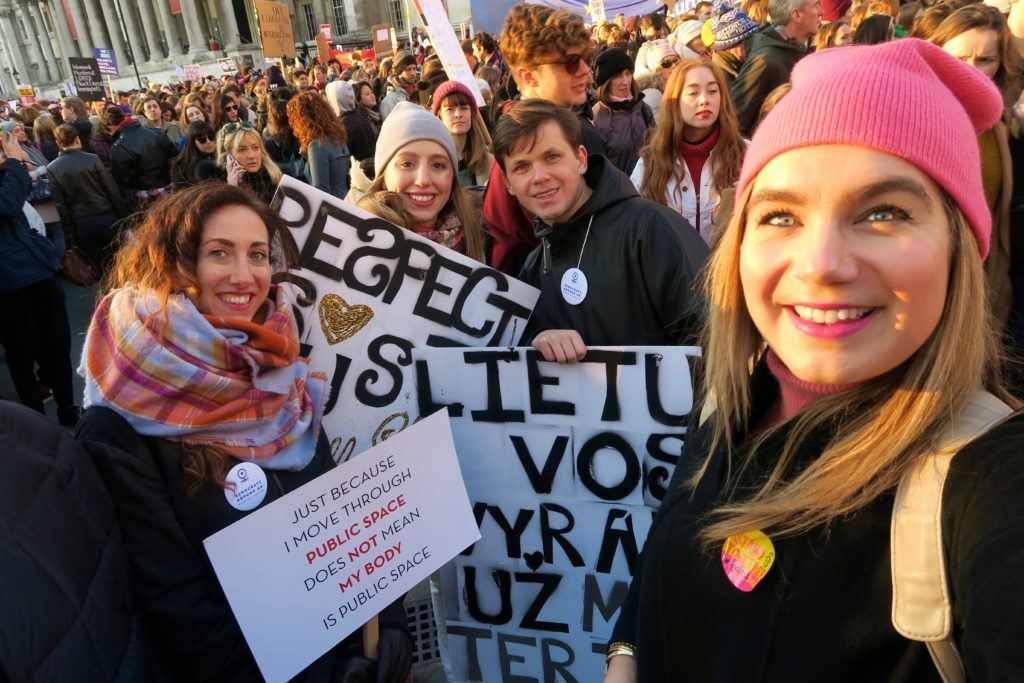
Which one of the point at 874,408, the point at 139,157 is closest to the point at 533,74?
the point at 874,408

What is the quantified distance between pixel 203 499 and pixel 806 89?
154 cm

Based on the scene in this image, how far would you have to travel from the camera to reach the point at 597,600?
2.20 m

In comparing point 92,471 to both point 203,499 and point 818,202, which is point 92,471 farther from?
A: point 818,202

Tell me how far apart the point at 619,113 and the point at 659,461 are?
142 inches

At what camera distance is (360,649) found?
5.85ft

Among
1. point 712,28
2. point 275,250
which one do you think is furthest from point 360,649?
point 712,28

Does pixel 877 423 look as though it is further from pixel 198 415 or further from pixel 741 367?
pixel 198 415

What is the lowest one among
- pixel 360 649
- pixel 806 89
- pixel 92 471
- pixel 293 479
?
pixel 360 649

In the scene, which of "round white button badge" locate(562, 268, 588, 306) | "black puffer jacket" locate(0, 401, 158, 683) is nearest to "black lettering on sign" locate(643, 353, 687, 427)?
"round white button badge" locate(562, 268, 588, 306)

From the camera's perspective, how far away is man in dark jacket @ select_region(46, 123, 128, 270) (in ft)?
20.2

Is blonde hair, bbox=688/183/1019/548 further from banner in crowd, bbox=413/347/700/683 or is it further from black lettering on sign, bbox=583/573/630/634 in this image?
black lettering on sign, bbox=583/573/630/634

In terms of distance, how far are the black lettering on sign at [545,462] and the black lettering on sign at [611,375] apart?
17 cm

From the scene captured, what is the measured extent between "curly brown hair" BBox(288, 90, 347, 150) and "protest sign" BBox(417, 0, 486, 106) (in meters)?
1.47

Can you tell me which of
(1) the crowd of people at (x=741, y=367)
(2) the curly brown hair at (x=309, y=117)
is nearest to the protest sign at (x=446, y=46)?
(2) the curly brown hair at (x=309, y=117)
